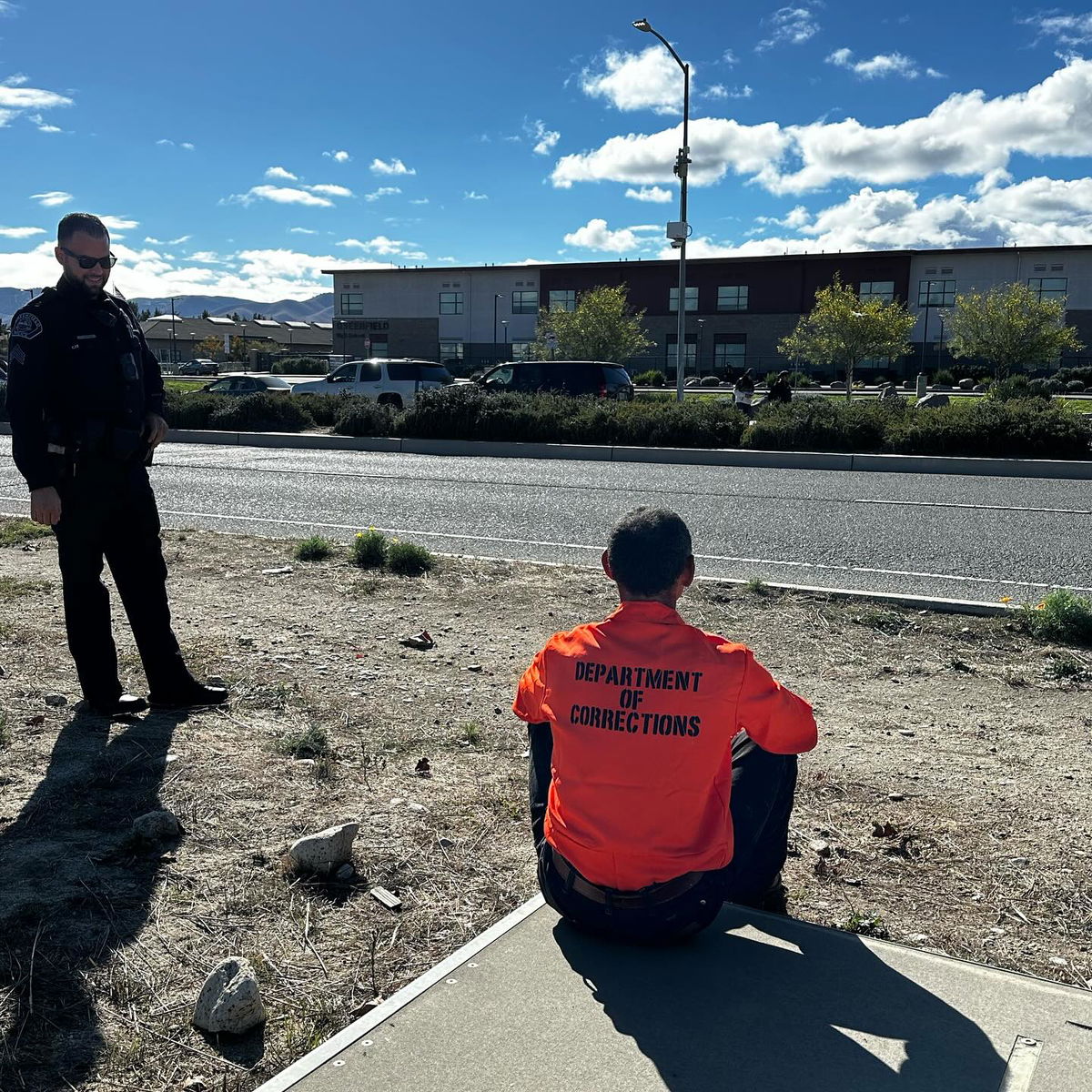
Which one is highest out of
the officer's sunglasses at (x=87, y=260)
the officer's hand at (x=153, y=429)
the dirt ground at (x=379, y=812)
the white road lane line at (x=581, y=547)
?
the officer's sunglasses at (x=87, y=260)

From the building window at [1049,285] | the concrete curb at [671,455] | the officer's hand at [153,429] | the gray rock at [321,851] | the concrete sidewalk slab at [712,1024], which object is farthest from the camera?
the building window at [1049,285]

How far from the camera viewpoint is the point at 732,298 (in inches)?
2758

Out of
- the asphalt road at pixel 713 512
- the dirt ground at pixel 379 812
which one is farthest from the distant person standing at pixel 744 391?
the dirt ground at pixel 379 812

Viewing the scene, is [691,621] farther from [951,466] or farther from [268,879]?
[951,466]

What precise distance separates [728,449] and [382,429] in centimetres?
680

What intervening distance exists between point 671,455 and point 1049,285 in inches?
2198

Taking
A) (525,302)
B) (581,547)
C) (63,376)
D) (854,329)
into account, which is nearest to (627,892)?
(63,376)

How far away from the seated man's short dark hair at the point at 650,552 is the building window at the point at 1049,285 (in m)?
69.2

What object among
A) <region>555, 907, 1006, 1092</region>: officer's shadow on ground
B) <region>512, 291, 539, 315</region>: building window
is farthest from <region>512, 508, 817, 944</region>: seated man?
<region>512, 291, 539, 315</region>: building window

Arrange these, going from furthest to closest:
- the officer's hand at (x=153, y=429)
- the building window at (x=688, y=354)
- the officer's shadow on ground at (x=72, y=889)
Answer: the building window at (x=688, y=354) < the officer's hand at (x=153, y=429) < the officer's shadow on ground at (x=72, y=889)

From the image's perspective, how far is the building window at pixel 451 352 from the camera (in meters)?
78.4

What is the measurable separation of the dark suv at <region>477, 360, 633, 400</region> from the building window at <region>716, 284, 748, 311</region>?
46.5 m

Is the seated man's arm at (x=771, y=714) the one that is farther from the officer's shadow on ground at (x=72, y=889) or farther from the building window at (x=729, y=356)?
the building window at (x=729, y=356)

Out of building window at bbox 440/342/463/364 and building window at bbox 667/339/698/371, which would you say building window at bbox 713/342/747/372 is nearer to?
building window at bbox 667/339/698/371
